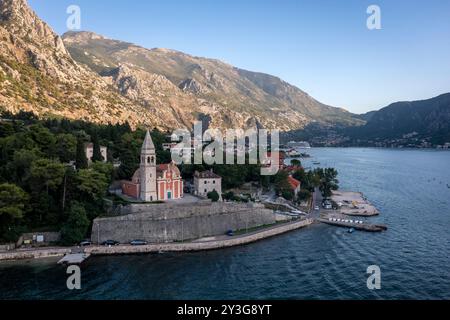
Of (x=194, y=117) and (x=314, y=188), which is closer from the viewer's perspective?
(x=314, y=188)

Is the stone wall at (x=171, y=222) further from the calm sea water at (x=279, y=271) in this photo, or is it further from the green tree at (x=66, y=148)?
the green tree at (x=66, y=148)

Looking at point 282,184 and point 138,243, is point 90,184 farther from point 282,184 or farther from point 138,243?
point 282,184

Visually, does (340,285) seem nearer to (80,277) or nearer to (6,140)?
(80,277)

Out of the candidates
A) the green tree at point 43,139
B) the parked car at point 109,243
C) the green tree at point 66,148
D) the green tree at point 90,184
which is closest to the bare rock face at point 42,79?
the green tree at point 43,139

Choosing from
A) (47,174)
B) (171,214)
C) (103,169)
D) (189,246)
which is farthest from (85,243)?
(103,169)

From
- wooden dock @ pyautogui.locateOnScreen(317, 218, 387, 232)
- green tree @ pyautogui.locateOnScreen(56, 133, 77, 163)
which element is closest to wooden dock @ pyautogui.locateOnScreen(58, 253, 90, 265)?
green tree @ pyautogui.locateOnScreen(56, 133, 77, 163)
